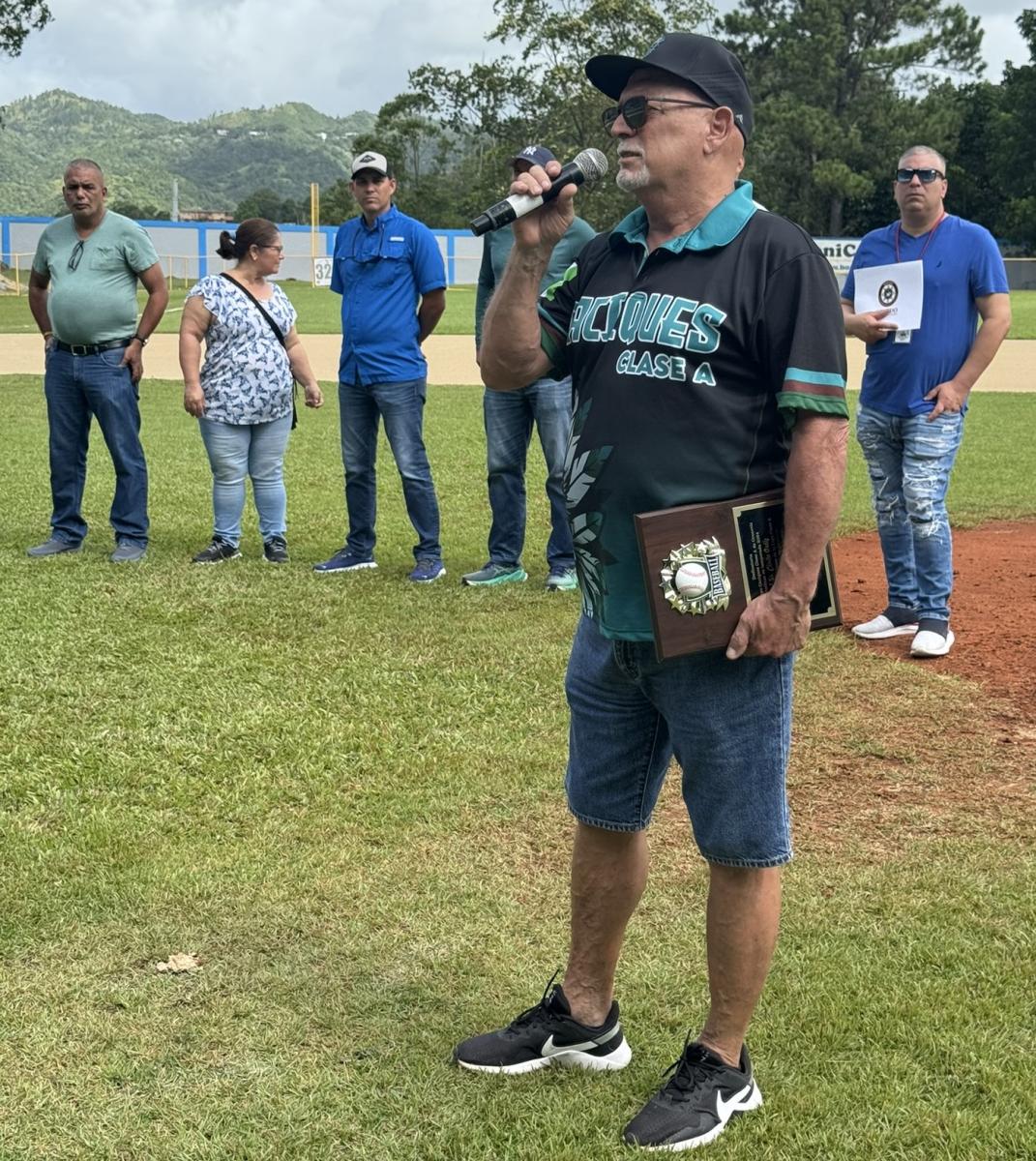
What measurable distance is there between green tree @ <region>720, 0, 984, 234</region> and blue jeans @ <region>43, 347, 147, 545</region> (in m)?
59.8

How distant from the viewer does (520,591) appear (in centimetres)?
769

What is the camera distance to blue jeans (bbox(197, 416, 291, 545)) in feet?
26.9

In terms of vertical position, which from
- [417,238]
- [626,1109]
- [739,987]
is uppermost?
[417,238]

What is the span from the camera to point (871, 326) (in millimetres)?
6363

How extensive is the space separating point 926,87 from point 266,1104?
73.3 m

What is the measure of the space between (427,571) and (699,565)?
207 inches

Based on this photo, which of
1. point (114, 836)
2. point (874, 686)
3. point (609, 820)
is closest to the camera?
point (609, 820)

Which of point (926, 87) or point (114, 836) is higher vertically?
point (926, 87)

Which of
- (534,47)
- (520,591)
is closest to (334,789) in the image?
(520,591)

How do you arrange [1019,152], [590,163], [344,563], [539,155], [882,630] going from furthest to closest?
[1019,152] < [344,563] < [882,630] < [539,155] < [590,163]

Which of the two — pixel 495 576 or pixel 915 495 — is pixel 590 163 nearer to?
pixel 915 495

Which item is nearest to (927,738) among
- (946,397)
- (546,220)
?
(946,397)

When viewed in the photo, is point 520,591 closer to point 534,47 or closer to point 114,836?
point 114,836

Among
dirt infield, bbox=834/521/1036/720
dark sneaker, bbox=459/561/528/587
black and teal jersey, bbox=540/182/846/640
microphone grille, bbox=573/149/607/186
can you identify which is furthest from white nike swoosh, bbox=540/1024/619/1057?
dark sneaker, bbox=459/561/528/587
